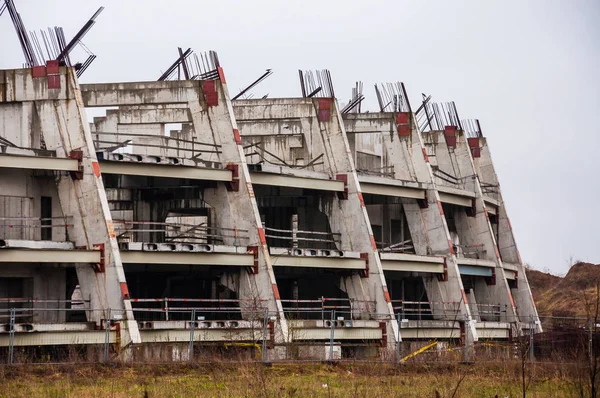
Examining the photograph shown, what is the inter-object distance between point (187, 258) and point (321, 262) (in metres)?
6.57

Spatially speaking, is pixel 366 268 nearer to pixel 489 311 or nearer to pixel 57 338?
pixel 489 311

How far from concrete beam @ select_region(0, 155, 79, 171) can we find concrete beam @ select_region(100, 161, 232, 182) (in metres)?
1.75

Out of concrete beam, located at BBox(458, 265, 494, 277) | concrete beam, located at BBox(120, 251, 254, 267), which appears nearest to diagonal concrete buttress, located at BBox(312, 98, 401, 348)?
concrete beam, located at BBox(120, 251, 254, 267)

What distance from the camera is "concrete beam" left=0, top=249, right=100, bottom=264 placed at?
34438mm

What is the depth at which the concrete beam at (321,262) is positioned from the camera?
4256 cm

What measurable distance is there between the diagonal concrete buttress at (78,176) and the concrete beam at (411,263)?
14.3 metres

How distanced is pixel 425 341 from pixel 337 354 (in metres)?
8.67

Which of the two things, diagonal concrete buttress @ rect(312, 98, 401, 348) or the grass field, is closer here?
the grass field

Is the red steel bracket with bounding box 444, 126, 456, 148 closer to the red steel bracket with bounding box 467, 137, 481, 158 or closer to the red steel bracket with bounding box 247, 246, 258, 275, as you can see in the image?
the red steel bracket with bounding box 467, 137, 481, 158

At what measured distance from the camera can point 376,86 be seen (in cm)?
5578

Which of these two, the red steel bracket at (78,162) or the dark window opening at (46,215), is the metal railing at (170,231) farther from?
the red steel bracket at (78,162)

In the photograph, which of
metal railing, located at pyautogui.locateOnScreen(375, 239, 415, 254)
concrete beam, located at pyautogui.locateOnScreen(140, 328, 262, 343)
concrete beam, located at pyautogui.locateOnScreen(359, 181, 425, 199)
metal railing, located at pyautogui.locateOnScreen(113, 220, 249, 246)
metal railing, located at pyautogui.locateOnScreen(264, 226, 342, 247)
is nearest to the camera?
concrete beam, located at pyautogui.locateOnScreen(140, 328, 262, 343)

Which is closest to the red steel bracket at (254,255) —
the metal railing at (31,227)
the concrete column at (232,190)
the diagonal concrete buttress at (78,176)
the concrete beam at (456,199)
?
the concrete column at (232,190)

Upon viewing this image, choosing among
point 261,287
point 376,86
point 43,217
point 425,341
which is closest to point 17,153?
point 43,217
